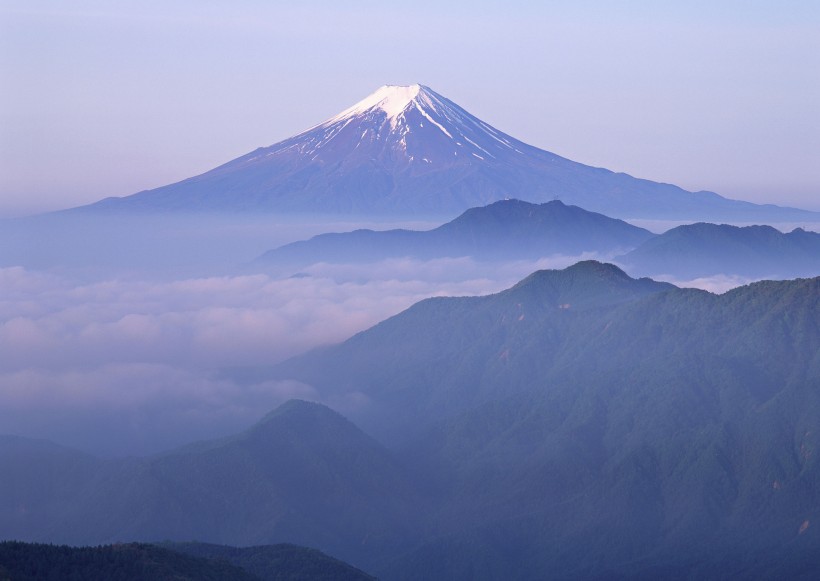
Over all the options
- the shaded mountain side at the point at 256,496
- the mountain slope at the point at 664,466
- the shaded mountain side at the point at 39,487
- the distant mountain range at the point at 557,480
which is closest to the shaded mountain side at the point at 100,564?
the distant mountain range at the point at 557,480

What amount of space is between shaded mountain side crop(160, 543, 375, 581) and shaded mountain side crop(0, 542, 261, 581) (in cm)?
1675

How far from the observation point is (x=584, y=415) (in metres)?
190

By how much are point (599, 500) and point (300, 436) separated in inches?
1663

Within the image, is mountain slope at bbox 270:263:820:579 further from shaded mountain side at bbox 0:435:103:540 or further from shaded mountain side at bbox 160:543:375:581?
shaded mountain side at bbox 0:435:103:540

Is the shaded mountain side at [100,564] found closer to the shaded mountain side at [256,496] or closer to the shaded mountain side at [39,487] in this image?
the shaded mountain side at [256,496]

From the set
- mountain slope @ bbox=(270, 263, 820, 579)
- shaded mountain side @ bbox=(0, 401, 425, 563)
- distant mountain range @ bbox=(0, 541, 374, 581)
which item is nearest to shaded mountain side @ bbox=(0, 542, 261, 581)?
distant mountain range @ bbox=(0, 541, 374, 581)

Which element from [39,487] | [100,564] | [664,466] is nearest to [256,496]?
[39,487]

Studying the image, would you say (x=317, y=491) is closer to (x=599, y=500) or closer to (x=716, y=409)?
(x=599, y=500)

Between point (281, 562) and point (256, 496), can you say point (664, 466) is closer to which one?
point (256, 496)

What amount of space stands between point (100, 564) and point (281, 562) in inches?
1166

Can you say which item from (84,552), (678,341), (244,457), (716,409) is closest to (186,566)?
(84,552)

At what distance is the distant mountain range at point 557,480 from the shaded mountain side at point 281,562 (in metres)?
36.4

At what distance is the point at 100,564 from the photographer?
326ft

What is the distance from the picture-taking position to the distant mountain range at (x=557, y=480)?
166 meters
